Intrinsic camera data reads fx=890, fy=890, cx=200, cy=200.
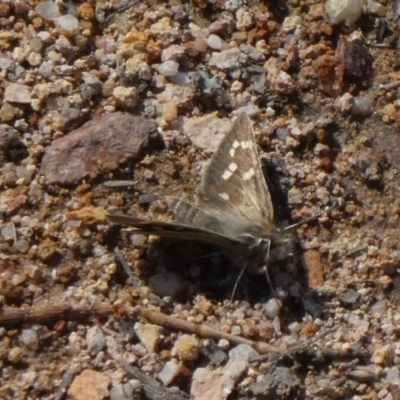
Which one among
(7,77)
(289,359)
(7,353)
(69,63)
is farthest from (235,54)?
(7,353)

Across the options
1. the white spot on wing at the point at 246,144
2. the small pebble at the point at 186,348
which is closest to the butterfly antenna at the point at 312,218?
the white spot on wing at the point at 246,144

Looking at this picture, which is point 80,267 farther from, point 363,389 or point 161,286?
point 363,389

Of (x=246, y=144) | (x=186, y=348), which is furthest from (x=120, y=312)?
(x=246, y=144)

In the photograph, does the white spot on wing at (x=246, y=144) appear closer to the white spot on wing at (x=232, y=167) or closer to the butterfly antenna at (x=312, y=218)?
the white spot on wing at (x=232, y=167)

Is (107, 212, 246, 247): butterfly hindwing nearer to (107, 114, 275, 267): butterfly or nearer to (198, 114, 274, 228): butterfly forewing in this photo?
(107, 114, 275, 267): butterfly

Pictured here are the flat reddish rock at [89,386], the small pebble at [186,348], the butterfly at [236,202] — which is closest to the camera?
the flat reddish rock at [89,386]

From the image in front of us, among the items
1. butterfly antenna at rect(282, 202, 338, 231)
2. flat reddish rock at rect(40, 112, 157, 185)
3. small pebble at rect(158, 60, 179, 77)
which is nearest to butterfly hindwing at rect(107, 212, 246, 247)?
butterfly antenna at rect(282, 202, 338, 231)

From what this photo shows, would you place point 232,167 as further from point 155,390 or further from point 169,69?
point 155,390

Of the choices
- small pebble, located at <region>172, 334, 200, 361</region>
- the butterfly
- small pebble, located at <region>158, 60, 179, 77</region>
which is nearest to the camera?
small pebble, located at <region>172, 334, 200, 361</region>
